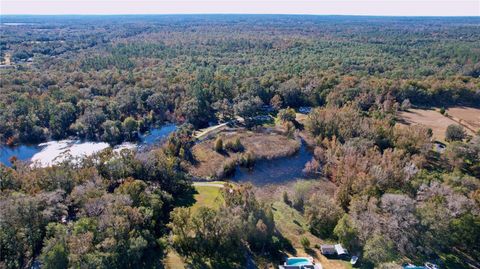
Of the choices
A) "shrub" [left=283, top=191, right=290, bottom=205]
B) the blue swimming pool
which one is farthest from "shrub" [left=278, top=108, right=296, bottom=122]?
the blue swimming pool

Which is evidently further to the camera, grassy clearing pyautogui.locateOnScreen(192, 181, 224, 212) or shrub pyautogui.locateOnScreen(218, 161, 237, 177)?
shrub pyautogui.locateOnScreen(218, 161, 237, 177)

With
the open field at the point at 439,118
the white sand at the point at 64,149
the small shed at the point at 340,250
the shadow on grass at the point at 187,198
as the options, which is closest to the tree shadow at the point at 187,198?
the shadow on grass at the point at 187,198

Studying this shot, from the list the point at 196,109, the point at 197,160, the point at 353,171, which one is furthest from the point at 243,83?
the point at 353,171

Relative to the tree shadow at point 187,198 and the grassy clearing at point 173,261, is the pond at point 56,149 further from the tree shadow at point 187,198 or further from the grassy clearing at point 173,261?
the grassy clearing at point 173,261

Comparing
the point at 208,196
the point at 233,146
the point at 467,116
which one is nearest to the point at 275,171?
the point at 233,146

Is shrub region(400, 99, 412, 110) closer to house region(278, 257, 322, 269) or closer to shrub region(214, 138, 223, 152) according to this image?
shrub region(214, 138, 223, 152)

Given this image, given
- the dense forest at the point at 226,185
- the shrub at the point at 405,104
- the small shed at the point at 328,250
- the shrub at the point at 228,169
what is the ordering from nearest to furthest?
the dense forest at the point at 226,185 → the small shed at the point at 328,250 → the shrub at the point at 228,169 → the shrub at the point at 405,104

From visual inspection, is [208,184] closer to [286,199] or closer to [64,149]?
[286,199]

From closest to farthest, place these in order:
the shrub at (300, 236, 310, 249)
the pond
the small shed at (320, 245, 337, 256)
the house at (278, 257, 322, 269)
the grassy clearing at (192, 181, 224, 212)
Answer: the house at (278, 257, 322, 269)
the small shed at (320, 245, 337, 256)
the shrub at (300, 236, 310, 249)
the grassy clearing at (192, 181, 224, 212)
the pond
